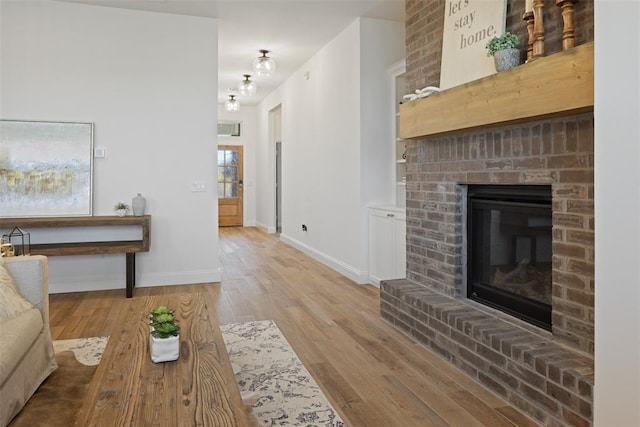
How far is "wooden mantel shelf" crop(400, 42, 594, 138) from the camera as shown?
193 cm

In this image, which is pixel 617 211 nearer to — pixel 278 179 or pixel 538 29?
pixel 538 29

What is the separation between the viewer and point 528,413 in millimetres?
2102

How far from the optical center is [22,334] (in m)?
1.93

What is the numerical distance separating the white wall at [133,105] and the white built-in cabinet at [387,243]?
1.67 m

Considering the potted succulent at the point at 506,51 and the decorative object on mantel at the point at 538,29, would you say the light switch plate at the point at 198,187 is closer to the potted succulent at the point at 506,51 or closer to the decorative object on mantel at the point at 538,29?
the potted succulent at the point at 506,51

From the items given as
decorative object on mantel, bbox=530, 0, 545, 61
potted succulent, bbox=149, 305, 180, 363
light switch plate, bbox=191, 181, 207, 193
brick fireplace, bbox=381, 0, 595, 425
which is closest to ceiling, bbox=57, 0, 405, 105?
brick fireplace, bbox=381, 0, 595, 425

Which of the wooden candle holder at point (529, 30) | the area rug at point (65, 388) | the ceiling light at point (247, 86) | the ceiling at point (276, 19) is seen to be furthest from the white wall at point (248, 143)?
the wooden candle holder at point (529, 30)

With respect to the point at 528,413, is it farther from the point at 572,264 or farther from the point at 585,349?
the point at 572,264

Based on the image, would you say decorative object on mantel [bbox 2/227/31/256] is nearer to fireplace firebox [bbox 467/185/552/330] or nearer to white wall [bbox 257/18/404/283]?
white wall [bbox 257/18/404/283]

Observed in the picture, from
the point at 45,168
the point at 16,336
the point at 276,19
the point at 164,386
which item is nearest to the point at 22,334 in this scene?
the point at 16,336

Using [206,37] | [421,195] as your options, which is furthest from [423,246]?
[206,37]

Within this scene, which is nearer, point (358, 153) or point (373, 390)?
point (373, 390)

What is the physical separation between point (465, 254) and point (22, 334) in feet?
8.36

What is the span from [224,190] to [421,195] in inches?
300
